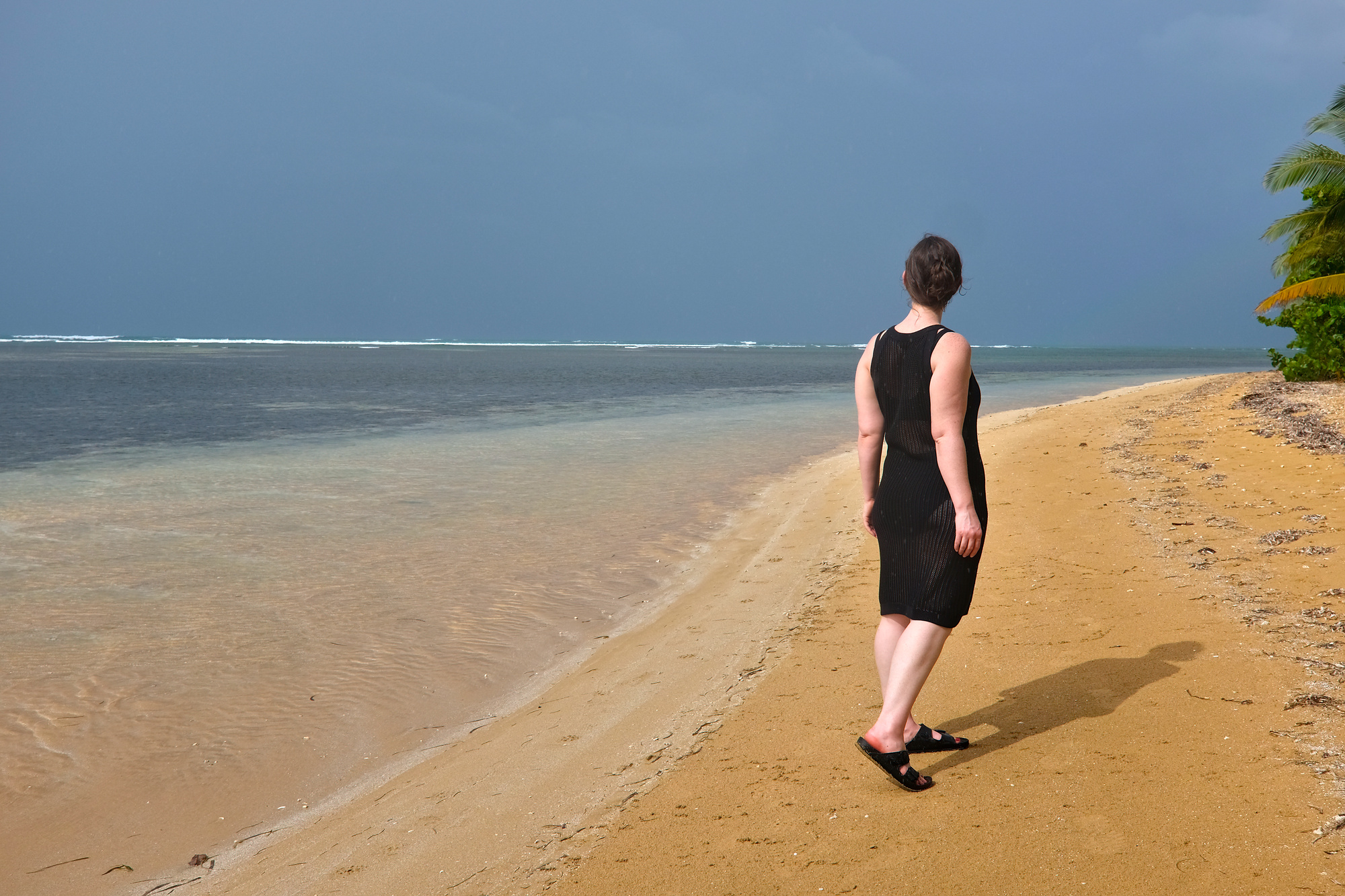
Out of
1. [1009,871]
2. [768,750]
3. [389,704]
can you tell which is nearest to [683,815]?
[768,750]

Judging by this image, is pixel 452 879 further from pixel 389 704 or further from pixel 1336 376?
pixel 1336 376

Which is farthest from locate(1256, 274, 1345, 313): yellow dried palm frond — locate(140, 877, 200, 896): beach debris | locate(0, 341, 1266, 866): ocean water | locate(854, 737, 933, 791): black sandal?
locate(140, 877, 200, 896): beach debris

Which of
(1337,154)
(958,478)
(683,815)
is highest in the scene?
(1337,154)

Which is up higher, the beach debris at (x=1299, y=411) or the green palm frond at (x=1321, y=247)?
the green palm frond at (x=1321, y=247)

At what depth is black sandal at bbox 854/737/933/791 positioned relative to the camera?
314 centimetres

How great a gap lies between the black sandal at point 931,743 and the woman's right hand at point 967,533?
32.5 inches

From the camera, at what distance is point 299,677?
5.64 meters

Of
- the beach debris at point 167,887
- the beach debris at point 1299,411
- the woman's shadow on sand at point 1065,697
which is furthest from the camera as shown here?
the beach debris at point 1299,411

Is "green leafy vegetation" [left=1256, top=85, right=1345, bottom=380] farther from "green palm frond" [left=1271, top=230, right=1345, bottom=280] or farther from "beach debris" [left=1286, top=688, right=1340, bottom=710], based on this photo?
"beach debris" [left=1286, top=688, right=1340, bottom=710]

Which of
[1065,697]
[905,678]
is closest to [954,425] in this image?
[905,678]

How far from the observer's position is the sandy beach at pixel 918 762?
2754 mm

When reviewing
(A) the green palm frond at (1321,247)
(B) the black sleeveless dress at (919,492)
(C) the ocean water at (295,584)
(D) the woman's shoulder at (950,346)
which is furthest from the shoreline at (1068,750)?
(A) the green palm frond at (1321,247)

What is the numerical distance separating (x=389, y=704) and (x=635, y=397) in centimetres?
2766

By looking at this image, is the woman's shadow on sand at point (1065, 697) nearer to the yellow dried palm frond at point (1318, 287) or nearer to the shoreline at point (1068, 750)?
the shoreline at point (1068, 750)
